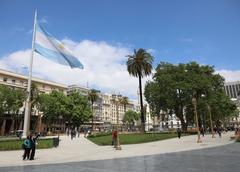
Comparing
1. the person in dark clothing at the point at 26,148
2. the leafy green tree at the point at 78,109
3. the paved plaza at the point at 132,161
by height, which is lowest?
the paved plaza at the point at 132,161

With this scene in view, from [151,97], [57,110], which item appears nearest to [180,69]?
[151,97]

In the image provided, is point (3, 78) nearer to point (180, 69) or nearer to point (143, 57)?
point (143, 57)

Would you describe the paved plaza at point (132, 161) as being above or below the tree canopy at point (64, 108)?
below

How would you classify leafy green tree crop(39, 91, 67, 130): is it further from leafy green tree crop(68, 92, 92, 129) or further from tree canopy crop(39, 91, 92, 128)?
leafy green tree crop(68, 92, 92, 129)

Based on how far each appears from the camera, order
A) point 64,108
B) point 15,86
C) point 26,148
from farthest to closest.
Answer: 1. point 15,86
2. point 64,108
3. point 26,148

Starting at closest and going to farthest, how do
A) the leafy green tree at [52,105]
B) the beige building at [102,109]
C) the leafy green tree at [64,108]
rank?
the leafy green tree at [52,105], the leafy green tree at [64,108], the beige building at [102,109]

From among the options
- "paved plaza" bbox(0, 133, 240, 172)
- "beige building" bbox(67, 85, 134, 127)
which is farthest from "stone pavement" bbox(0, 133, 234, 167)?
"beige building" bbox(67, 85, 134, 127)

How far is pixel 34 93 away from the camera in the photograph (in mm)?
79188

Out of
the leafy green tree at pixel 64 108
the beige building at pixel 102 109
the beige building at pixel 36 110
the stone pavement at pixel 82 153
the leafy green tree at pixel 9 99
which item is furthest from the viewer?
the beige building at pixel 102 109

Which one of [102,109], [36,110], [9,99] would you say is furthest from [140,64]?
[102,109]

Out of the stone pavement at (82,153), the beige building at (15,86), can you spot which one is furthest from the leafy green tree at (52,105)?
the stone pavement at (82,153)

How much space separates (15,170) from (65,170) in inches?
95.7

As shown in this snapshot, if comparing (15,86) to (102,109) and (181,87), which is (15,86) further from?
(102,109)

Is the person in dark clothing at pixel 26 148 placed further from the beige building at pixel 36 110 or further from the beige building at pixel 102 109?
the beige building at pixel 102 109
